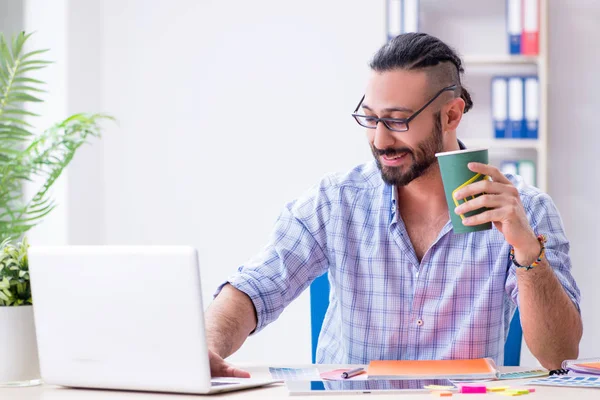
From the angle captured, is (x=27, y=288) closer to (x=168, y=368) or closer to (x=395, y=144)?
(x=168, y=368)

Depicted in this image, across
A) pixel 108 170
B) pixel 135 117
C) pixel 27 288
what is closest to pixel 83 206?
pixel 108 170

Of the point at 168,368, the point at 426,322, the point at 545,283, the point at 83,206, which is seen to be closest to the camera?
the point at 168,368

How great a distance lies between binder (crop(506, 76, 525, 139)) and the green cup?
2.07m

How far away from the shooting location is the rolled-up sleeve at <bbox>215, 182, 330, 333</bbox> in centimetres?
182

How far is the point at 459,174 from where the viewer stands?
1.41 m

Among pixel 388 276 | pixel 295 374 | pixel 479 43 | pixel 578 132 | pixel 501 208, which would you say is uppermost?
pixel 479 43

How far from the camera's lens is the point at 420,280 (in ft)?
6.05

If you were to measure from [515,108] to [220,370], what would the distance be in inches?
91.8

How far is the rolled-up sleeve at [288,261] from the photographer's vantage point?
1.82 metres

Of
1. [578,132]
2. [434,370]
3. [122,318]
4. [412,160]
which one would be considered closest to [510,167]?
[578,132]

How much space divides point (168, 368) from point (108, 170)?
274 centimetres

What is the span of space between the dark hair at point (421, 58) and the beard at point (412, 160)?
0.37ft

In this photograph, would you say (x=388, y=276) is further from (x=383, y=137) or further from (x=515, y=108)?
(x=515, y=108)

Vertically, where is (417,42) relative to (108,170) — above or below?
above
